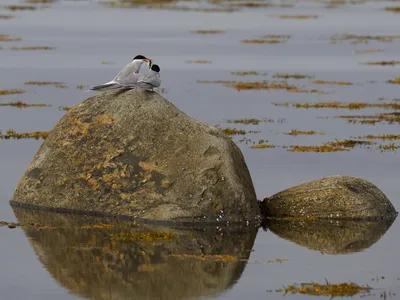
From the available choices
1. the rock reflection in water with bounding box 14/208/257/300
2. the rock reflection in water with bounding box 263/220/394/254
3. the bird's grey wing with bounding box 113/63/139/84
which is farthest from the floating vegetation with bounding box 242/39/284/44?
the rock reflection in water with bounding box 263/220/394/254

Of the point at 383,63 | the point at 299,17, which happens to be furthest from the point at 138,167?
the point at 299,17

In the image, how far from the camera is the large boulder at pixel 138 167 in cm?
2108

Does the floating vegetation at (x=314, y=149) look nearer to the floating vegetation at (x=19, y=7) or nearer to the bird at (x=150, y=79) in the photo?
the bird at (x=150, y=79)

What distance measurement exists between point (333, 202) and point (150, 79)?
4.16 m

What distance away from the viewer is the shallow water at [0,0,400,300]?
56.4 feet

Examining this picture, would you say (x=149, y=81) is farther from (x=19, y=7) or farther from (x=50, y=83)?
(x=19, y=7)

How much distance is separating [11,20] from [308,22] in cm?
2409

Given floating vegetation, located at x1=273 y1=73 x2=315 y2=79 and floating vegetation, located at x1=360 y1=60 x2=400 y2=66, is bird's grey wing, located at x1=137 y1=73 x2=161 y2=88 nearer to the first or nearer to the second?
floating vegetation, located at x1=273 y1=73 x2=315 y2=79

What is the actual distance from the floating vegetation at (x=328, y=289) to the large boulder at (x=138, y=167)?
482cm

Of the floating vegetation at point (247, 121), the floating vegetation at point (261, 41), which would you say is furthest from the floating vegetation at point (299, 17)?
the floating vegetation at point (247, 121)

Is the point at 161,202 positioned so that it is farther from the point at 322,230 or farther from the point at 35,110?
the point at 35,110

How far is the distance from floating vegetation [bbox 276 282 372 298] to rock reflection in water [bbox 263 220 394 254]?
106 inches

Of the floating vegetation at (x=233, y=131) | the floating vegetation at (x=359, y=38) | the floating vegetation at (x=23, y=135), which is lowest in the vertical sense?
the floating vegetation at (x=359, y=38)

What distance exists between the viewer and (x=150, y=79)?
22562 millimetres
